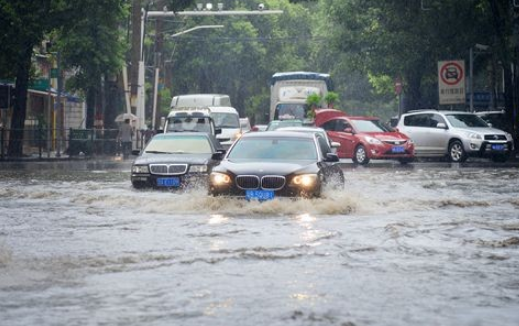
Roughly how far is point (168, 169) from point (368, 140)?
15116 millimetres

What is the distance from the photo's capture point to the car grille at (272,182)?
17.5m

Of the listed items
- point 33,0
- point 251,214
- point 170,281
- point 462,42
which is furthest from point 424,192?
point 462,42

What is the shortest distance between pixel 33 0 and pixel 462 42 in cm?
1762

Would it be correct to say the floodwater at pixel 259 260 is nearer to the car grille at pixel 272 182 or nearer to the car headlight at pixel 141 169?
the car grille at pixel 272 182

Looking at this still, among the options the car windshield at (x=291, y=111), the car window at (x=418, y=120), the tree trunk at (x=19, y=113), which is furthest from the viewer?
the car windshield at (x=291, y=111)

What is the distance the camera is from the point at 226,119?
45.0 meters

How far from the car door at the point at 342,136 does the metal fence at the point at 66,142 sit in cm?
870

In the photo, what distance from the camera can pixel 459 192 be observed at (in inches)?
933

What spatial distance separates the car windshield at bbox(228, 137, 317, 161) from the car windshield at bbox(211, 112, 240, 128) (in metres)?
24.9

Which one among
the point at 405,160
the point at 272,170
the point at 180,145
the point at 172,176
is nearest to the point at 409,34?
the point at 405,160

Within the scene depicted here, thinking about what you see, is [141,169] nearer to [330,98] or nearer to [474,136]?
[474,136]

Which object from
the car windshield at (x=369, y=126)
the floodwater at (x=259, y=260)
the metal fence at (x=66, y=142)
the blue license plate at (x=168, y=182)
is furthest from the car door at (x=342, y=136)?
the floodwater at (x=259, y=260)

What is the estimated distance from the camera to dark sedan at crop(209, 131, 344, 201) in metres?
17.5

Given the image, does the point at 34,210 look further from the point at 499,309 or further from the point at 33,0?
the point at 33,0
